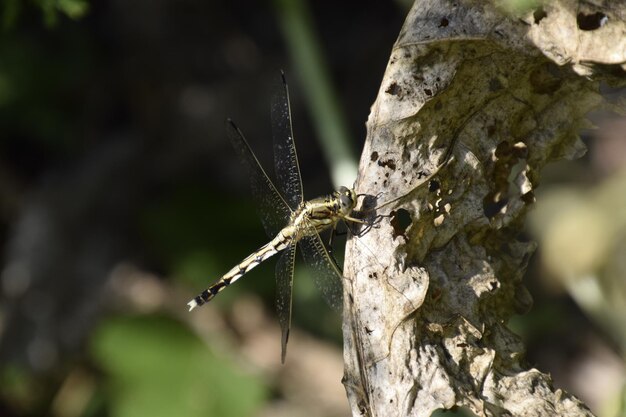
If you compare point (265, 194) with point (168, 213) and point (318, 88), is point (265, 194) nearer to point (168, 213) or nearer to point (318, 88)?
point (318, 88)

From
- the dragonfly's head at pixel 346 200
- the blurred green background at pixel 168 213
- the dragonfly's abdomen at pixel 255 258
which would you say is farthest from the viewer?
the blurred green background at pixel 168 213

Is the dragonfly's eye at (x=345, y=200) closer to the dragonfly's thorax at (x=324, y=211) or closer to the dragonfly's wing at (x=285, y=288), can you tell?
the dragonfly's thorax at (x=324, y=211)

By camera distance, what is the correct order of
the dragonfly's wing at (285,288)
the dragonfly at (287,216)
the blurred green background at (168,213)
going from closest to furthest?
the dragonfly at (287,216), the dragonfly's wing at (285,288), the blurred green background at (168,213)

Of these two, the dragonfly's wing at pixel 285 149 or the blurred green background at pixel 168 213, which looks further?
the blurred green background at pixel 168 213

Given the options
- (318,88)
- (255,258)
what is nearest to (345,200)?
(255,258)

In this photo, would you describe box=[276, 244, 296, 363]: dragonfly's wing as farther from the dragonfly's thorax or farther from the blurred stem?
the blurred stem

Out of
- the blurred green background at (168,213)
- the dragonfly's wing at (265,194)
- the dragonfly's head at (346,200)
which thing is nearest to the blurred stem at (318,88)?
the blurred green background at (168,213)
